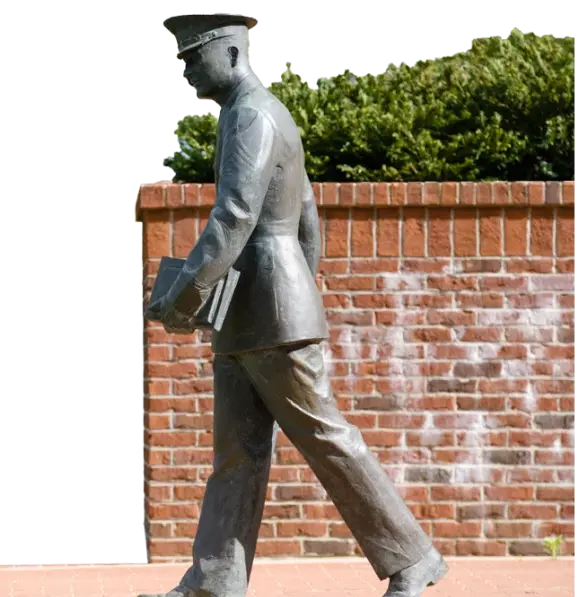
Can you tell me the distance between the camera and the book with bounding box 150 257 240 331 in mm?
6457

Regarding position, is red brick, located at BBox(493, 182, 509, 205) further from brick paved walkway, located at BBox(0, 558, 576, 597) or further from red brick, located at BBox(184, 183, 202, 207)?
brick paved walkway, located at BBox(0, 558, 576, 597)

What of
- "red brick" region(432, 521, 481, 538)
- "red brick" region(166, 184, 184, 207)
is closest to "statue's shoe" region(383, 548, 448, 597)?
"red brick" region(432, 521, 481, 538)

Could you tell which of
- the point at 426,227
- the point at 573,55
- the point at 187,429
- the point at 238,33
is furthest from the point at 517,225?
the point at 238,33

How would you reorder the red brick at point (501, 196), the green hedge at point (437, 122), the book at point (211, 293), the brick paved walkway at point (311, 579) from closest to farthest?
the book at point (211, 293) → the brick paved walkway at point (311, 579) → the red brick at point (501, 196) → the green hedge at point (437, 122)

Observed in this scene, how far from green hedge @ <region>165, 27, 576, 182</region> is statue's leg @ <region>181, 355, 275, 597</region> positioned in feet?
8.36

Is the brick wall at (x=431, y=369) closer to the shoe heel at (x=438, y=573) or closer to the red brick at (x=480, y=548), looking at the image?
the red brick at (x=480, y=548)

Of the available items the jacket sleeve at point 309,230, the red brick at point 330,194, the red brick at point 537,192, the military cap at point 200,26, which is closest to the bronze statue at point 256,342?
the military cap at point 200,26

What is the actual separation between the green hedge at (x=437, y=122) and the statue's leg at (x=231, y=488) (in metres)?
2.55

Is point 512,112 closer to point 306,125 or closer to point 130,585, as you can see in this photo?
point 306,125

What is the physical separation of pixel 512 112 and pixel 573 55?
508 millimetres

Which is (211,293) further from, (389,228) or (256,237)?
(389,228)

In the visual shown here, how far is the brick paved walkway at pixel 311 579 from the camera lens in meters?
Answer: 7.84

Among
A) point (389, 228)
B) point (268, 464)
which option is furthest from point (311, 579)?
point (389, 228)
